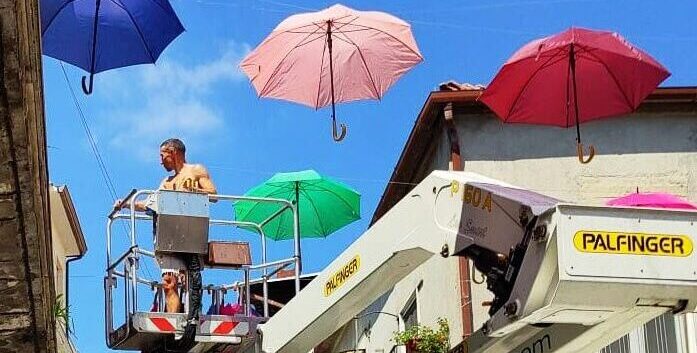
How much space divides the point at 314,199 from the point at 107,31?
20.5 ft

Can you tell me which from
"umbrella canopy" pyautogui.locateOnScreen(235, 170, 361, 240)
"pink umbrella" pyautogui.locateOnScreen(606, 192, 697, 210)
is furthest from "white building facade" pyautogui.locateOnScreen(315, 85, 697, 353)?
"pink umbrella" pyautogui.locateOnScreen(606, 192, 697, 210)

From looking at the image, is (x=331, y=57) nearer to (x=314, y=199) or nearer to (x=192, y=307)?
(x=314, y=199)

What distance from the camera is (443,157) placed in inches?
757

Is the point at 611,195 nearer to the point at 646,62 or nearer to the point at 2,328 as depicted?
the point at 646,62

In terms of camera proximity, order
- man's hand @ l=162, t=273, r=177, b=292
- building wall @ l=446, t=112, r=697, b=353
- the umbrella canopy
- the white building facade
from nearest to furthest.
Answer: man's hand @ l=162, t=273, r=177, b=292
the umbrella canopy
the white building facade
building wall @ l=446, t=112, r=697, b=353

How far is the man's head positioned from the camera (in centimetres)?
1153

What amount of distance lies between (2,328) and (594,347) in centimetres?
382

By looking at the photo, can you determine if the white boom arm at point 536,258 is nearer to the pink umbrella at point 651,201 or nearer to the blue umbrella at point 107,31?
the blue umbrella at point 107,31

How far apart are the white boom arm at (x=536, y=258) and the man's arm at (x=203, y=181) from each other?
9.36 ft

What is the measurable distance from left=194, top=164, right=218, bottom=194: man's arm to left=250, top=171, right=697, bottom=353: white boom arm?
9.36ft

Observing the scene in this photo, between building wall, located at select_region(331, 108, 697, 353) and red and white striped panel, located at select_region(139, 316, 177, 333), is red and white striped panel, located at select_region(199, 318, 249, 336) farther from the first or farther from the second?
building wall, located at select_region(331, 108, 697, 353)

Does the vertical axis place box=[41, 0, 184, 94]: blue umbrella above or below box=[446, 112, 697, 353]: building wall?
above

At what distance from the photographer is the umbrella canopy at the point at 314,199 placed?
17.9m

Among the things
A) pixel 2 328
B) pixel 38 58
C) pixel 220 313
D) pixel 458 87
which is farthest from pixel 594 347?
pixel 458 87
